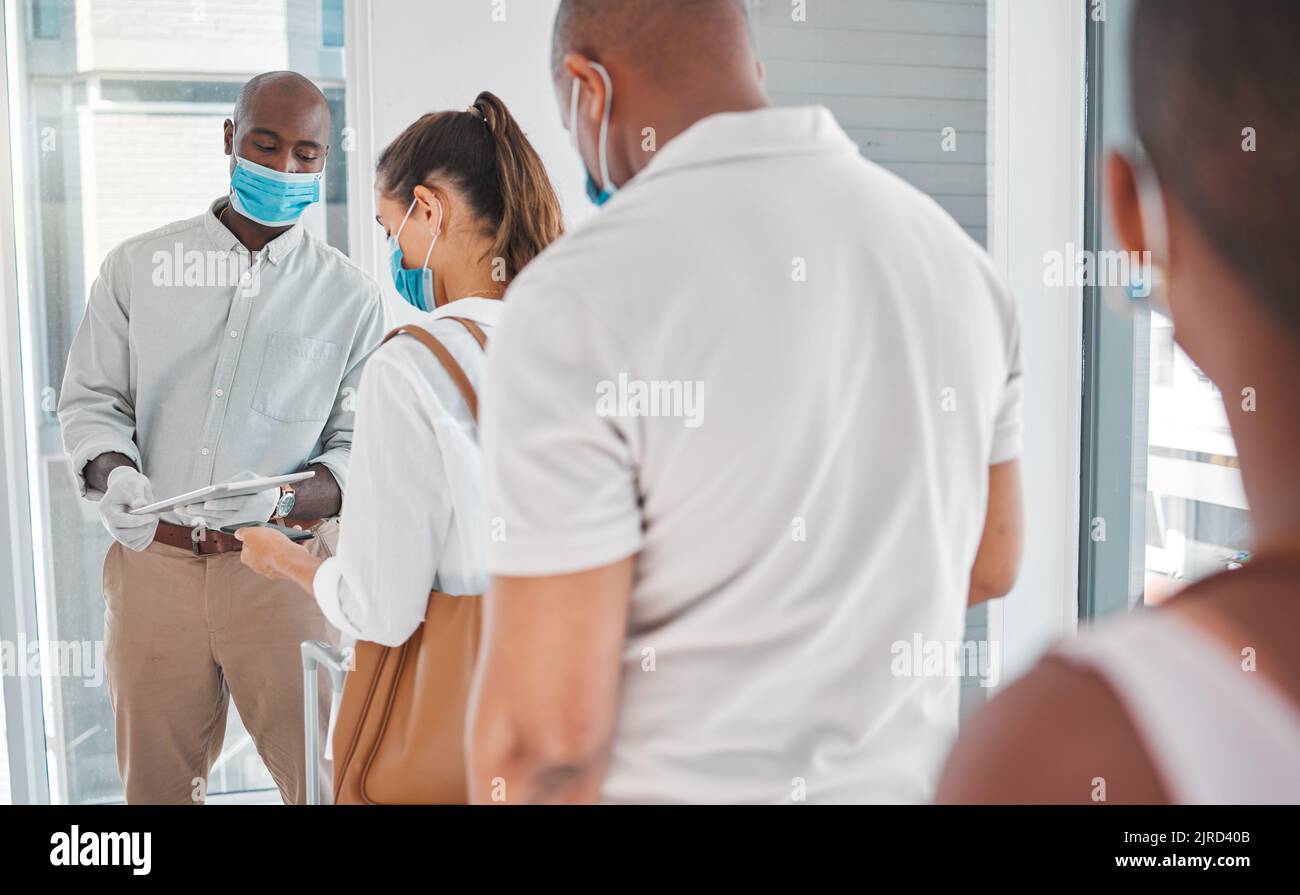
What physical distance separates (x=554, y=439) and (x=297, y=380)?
1437mm

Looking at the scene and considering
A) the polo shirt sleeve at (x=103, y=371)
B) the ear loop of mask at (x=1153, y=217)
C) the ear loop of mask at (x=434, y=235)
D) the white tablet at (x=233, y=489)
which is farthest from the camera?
the polo shirt sleeve at (x=103, y=371)

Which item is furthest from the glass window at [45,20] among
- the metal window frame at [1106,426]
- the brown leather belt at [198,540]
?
the metal window frame at [1106,426]

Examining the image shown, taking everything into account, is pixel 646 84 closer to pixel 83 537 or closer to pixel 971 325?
pixel 971 325

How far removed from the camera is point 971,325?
88 cm

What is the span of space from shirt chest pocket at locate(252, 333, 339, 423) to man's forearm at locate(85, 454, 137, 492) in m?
0.26

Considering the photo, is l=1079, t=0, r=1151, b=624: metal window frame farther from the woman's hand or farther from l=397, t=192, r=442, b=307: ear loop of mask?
the woman's hand

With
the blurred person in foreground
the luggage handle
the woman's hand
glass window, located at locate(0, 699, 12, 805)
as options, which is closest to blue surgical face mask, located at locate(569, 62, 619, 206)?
the blurred person in foreground

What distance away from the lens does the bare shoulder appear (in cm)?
39

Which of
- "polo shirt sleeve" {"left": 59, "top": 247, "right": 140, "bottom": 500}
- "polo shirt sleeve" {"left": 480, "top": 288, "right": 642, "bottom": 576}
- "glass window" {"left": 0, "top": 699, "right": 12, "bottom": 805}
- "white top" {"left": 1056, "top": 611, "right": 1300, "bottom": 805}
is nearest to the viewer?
"white top" {"left": 1056, "top": 611, "right": 1300, "bottom": 805}

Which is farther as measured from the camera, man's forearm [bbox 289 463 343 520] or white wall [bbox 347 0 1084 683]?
white wall [bbox 347 0 1084 683]

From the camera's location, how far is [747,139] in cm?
83

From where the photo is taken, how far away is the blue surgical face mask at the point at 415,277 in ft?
4.43

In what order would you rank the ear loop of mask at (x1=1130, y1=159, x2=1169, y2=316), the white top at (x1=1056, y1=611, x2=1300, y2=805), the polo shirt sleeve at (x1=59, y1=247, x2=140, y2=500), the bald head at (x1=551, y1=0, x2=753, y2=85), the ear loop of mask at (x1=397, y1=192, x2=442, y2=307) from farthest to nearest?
the polo shirt sleeve at (x1=59, y1=247, x2=140, y2=500) < the ear loop of mask at (x1=397, y1=192, x2=442, y2=307) < the bald head at (x1=551, y1=0, x2=753, y2=85) < the ear loop of mask at (x1=1130, y1=159, x2=1169, y2=316) < the white top at (x1=1056, y1=611, x2=1300, y2=805)

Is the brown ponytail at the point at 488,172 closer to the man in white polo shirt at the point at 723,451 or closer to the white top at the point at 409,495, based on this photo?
the white top at the point at 409,495
